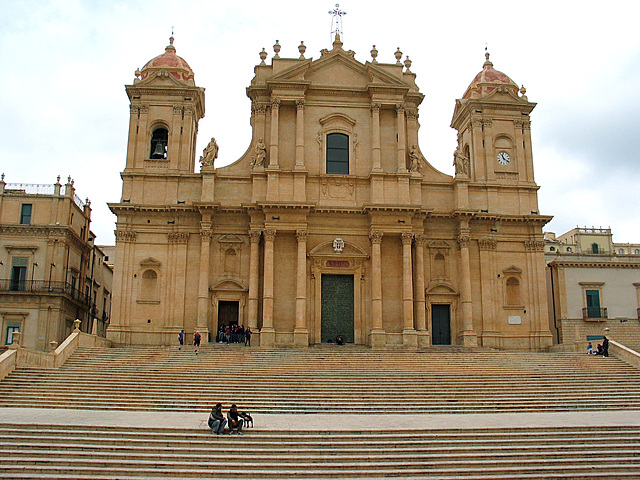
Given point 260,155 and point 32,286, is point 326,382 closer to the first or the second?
point 260,155

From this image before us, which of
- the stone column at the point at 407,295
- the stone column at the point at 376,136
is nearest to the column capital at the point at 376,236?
the stone column at the point at 407,295

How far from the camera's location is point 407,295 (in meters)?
32.9

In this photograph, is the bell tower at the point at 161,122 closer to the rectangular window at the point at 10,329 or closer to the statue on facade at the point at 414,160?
the rectangular window at the point at 10,329

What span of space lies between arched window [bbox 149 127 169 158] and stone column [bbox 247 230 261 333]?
713 cm

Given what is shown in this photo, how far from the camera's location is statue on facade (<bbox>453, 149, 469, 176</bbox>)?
35.4 m

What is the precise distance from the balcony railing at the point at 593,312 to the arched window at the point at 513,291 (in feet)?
26.2

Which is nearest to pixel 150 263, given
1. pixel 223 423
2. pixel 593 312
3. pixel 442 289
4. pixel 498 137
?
pixel 442 289

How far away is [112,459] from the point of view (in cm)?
1464

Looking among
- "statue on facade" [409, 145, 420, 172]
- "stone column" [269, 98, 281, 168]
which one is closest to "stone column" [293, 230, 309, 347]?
"stone column" [269, 98, 281, 168]

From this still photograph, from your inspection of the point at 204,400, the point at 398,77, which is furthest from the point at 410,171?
the point at 204,400

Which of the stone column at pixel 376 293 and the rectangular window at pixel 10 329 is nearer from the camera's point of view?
the stone column at pixel 376 293

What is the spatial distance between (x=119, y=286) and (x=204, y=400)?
44.1 feet

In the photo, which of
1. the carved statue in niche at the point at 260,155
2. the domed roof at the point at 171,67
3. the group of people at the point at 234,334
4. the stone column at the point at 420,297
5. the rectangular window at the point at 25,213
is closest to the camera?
the group of people at the point at 234,334

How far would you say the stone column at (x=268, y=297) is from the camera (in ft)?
104
